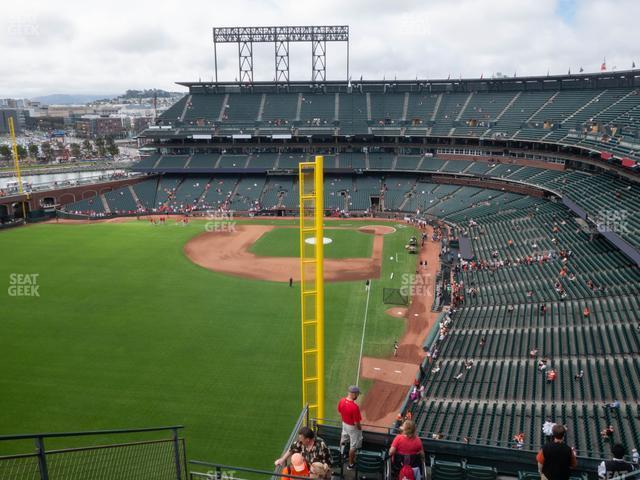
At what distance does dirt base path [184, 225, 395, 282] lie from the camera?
A: 40094 mm

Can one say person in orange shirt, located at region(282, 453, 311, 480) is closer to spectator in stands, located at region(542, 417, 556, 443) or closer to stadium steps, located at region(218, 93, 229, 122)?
spectator in stands, located at region(542, 417, 556, 443)

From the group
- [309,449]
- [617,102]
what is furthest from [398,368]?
[617,102]

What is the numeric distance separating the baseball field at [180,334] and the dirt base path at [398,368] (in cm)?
88

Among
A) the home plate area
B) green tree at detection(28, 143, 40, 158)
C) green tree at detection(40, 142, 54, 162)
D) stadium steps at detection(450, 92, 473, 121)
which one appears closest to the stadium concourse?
stadium steps at detection(450, 92, 473, 121)

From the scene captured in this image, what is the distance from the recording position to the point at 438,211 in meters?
60.4

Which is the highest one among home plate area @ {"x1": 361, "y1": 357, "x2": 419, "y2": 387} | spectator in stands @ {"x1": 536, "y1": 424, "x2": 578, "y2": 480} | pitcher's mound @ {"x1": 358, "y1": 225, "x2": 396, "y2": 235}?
spectator in stands @ {"x1": 536, "y1": 424, "x2": 578, "y2": 480}

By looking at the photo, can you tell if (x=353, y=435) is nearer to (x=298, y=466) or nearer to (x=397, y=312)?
(x=298, y=466)

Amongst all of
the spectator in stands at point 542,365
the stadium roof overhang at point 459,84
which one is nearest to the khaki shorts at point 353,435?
the spectator in stands at point 542,365

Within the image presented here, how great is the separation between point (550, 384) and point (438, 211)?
4193 cm

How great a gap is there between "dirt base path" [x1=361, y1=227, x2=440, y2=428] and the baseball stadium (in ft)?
0.48

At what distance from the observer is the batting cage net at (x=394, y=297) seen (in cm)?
3372

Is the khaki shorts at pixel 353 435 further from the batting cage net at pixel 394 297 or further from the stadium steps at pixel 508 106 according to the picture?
the stadium steps at pixel 508 106

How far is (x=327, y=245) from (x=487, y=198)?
22.0 meters

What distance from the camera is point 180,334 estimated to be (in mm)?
27906
